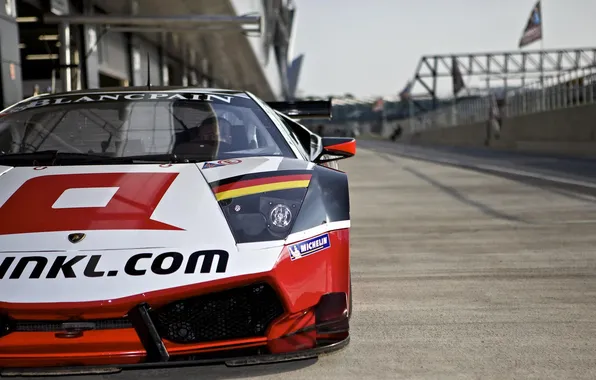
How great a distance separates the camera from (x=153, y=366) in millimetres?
2660

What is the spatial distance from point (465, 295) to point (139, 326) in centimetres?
224

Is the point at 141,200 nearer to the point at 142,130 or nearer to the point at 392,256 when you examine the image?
the point at 142,130

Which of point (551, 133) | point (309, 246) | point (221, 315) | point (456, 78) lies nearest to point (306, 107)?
point (309, 246)

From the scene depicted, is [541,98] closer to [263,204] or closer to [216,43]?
[216,43]

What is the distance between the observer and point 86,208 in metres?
3.01

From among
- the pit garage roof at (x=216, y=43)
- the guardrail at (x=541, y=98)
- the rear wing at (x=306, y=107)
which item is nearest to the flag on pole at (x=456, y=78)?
the guardrail at (x=541, y=98)

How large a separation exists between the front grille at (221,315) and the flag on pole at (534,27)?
47.6 meters

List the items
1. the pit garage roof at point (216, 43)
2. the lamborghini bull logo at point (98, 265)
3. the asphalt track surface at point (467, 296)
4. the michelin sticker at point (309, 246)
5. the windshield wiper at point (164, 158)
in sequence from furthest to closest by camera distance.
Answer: the pit garage roof at point (216, 43), the windshield wiper at point (164, 158), the asphalt track surface at point (467, 296), the michelin sticker at point (309, 246), the lamborghini bull logo at point (98, 265)

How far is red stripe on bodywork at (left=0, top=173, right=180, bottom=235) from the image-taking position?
9.61ft

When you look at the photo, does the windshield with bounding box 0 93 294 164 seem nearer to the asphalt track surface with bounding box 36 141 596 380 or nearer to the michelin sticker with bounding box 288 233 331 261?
the michelin sticker with bounding box 288 233 331 261

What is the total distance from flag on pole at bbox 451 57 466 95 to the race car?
70.9m

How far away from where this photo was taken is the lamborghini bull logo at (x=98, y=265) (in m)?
2.72

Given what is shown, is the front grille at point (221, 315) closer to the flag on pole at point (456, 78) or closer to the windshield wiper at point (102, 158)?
the windshield wiper at point (102, 158)

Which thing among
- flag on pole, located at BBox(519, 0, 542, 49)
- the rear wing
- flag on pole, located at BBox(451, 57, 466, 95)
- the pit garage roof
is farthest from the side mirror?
flag on pole, located at BBox(451, 57, 466, 95)
